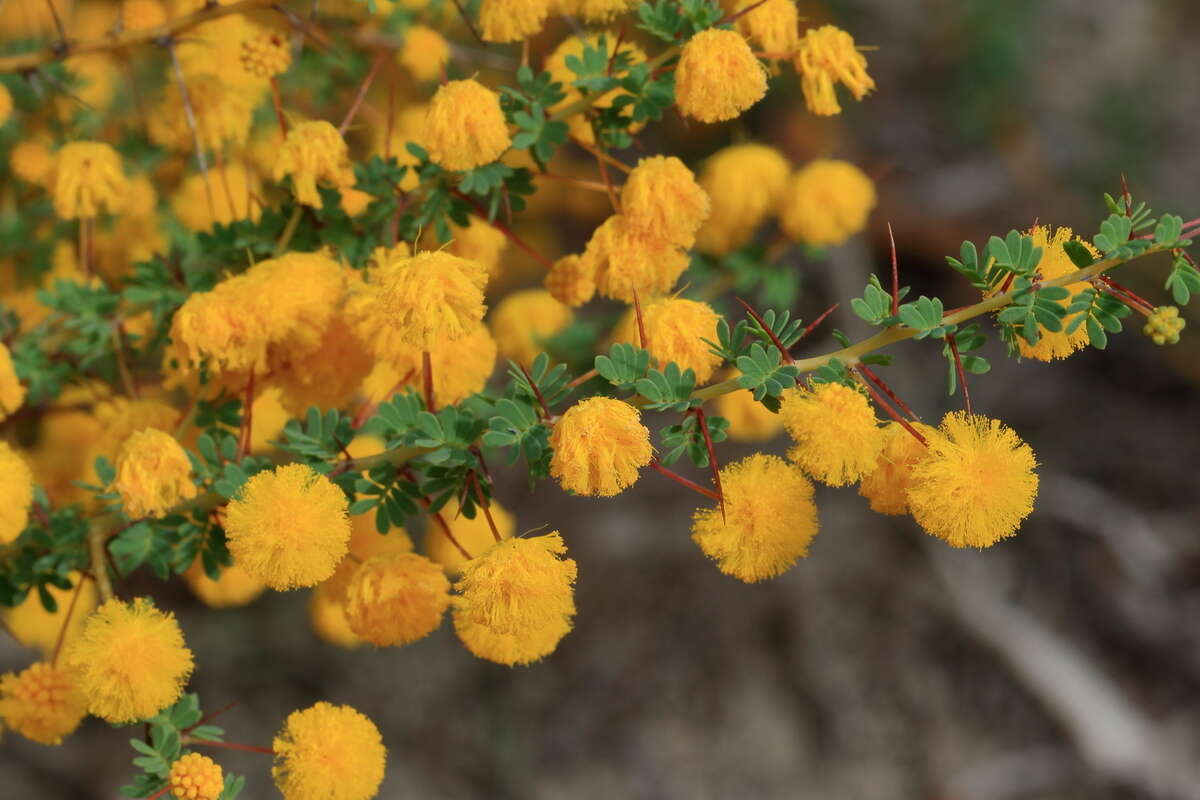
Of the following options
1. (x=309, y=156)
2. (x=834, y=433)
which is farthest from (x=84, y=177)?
(x=834, y=433)

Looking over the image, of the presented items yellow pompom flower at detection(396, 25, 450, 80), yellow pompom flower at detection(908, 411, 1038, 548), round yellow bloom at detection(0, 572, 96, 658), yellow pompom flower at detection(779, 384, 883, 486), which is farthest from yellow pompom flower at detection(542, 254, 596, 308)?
round yellow bloom at detection(0, 572, 96, 658)

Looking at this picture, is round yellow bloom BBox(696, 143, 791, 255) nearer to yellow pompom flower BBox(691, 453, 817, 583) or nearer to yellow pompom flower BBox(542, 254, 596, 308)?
yellow pompom flower BBox(542, 254, 596, 308)

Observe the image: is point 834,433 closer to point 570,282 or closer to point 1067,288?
point 1067,288

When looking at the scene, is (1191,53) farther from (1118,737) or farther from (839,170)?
(839,170)

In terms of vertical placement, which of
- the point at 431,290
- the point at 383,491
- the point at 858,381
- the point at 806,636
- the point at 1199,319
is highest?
the point at 431,290

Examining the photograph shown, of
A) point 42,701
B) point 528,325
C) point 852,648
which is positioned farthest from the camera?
point 852,648

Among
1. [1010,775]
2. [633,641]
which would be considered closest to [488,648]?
[633,641]

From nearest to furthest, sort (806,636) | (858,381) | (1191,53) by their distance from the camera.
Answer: (858,381) < (806,636) < (1191,53)

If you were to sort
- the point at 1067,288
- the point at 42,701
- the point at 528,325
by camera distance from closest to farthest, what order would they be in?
the point at 1067,288 < the point at 42,701 < the point at 528,325
